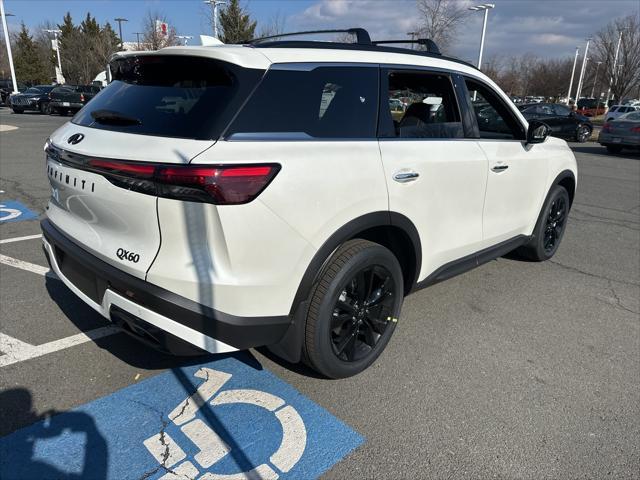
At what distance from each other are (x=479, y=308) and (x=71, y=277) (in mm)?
3026

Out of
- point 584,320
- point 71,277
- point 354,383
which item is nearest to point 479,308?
point 584,320

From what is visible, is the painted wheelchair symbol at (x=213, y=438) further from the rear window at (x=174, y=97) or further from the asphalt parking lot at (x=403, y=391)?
the rear window at (x=174, y=97)

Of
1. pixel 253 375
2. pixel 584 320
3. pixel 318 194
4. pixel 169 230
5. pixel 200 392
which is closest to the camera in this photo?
pixel 169 230

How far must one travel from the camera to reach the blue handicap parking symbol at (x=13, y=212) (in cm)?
600

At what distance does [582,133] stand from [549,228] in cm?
1947

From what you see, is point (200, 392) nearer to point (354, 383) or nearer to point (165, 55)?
point (354, 383)

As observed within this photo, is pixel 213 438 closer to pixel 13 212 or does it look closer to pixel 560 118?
pixel 13 212

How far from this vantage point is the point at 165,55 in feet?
8.41

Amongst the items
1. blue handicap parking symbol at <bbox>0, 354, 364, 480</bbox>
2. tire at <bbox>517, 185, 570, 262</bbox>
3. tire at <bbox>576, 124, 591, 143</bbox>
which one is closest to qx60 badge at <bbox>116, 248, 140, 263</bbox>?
blue handicap parking symbol at <bbox>0, 354, 364, 480</bbox>

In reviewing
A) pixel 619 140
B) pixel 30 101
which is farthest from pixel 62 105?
pixel 619 140

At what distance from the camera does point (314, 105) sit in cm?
253

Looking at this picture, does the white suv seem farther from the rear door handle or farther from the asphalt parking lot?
the asphalt parking lot

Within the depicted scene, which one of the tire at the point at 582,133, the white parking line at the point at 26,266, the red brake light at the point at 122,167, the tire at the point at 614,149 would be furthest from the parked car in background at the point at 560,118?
the red brake light at the point at 122,167

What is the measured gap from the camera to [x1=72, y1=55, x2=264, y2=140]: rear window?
225 cm
